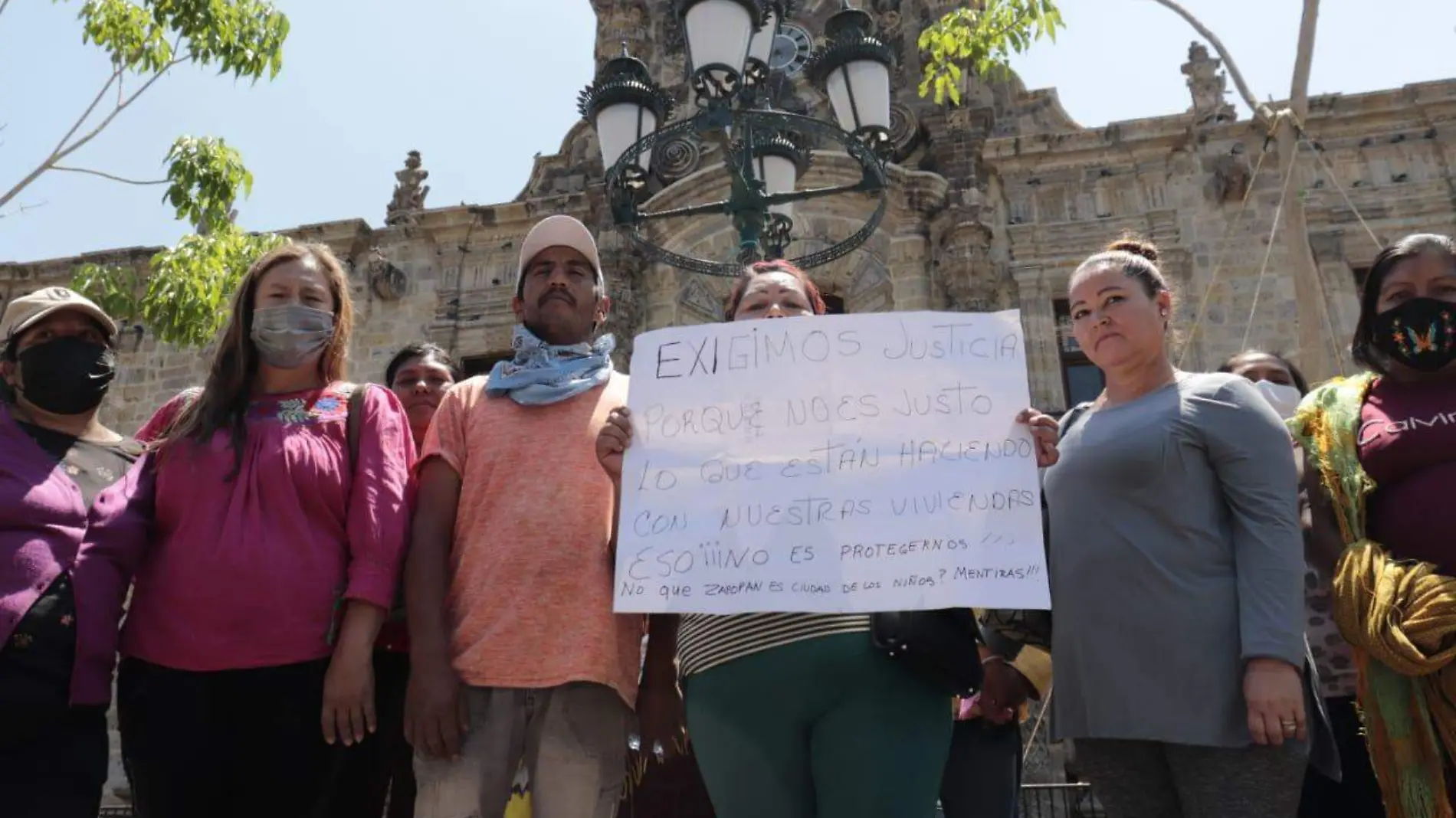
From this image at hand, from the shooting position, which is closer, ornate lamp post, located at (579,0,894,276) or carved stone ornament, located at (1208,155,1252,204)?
ornate lamp post, located at (579,0,894,276)

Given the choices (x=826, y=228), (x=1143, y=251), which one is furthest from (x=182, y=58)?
(x=1143, y=251)

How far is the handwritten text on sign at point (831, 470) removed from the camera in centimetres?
245

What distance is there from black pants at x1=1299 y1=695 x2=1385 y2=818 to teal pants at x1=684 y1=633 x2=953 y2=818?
1581mm

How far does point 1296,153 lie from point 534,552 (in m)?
6.33

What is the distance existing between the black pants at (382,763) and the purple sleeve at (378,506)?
0.39 meters

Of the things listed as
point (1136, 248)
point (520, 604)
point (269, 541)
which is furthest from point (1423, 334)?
point (269, 541)

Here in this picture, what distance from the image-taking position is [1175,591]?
258 centimetres

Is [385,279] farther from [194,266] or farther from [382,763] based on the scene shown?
[382,763]

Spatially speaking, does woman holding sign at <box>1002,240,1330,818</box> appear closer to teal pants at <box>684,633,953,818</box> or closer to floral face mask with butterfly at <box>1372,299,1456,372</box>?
teal pants at <box>684,633,953,818</box>

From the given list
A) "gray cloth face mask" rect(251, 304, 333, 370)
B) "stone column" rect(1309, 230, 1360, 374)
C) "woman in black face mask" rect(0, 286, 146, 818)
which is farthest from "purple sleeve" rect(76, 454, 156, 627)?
"stone column" rect(1309, 230, 1360, 374)

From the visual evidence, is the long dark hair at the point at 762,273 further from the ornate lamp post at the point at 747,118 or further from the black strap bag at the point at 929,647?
the ornate lamp post at the point at 747,118

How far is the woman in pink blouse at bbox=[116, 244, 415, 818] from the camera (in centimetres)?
264

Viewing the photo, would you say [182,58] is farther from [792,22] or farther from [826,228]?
[792,22]

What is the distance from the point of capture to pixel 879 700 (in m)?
2.36
